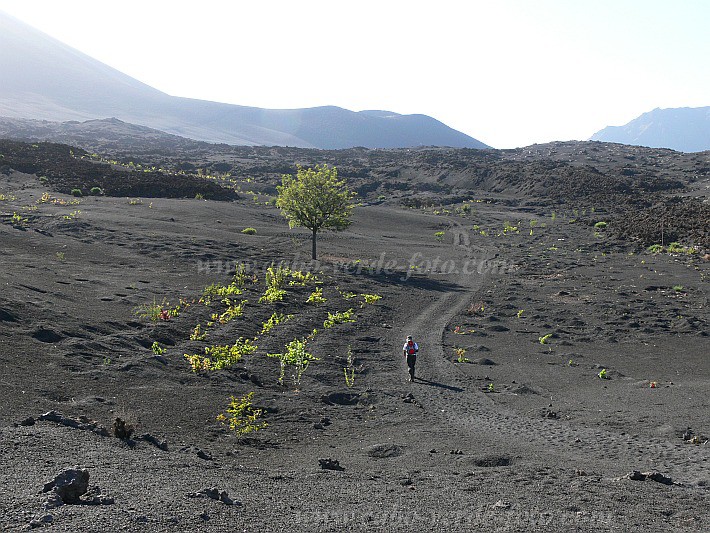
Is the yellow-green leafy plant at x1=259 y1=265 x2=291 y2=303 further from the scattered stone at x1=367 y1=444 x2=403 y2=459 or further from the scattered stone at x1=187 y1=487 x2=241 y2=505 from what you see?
the scattered stone at x1=187 y1=487 x2=241 y2=505

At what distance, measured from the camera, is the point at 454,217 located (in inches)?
2606

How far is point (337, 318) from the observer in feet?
81.3

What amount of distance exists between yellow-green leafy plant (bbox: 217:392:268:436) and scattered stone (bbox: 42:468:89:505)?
16.3 ft

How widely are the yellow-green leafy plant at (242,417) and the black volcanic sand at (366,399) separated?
307 millimetres

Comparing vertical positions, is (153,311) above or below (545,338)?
below

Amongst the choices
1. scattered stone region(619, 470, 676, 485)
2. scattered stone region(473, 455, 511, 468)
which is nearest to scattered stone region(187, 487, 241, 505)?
scattered stone region(473, 455, 511, 468)

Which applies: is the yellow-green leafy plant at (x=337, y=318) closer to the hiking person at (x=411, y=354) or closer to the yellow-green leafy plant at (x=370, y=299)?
the yellow-green leafy plant at (x=370, y=299)

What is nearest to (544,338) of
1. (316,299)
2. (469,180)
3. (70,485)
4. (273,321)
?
(316,299)

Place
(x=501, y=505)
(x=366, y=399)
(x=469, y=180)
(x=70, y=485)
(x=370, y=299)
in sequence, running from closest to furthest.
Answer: (x=70, y=485)
(x=501, y=505)
(x=366, y=399)
(x=370, y=299)
(x=469, y=180)

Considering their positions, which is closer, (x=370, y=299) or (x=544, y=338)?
(x=544, y=338)

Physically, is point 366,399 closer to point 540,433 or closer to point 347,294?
point 540,433

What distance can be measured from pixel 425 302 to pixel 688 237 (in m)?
29.1

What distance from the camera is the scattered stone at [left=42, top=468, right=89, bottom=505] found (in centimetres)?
760

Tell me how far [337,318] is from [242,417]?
1125 centimetres
